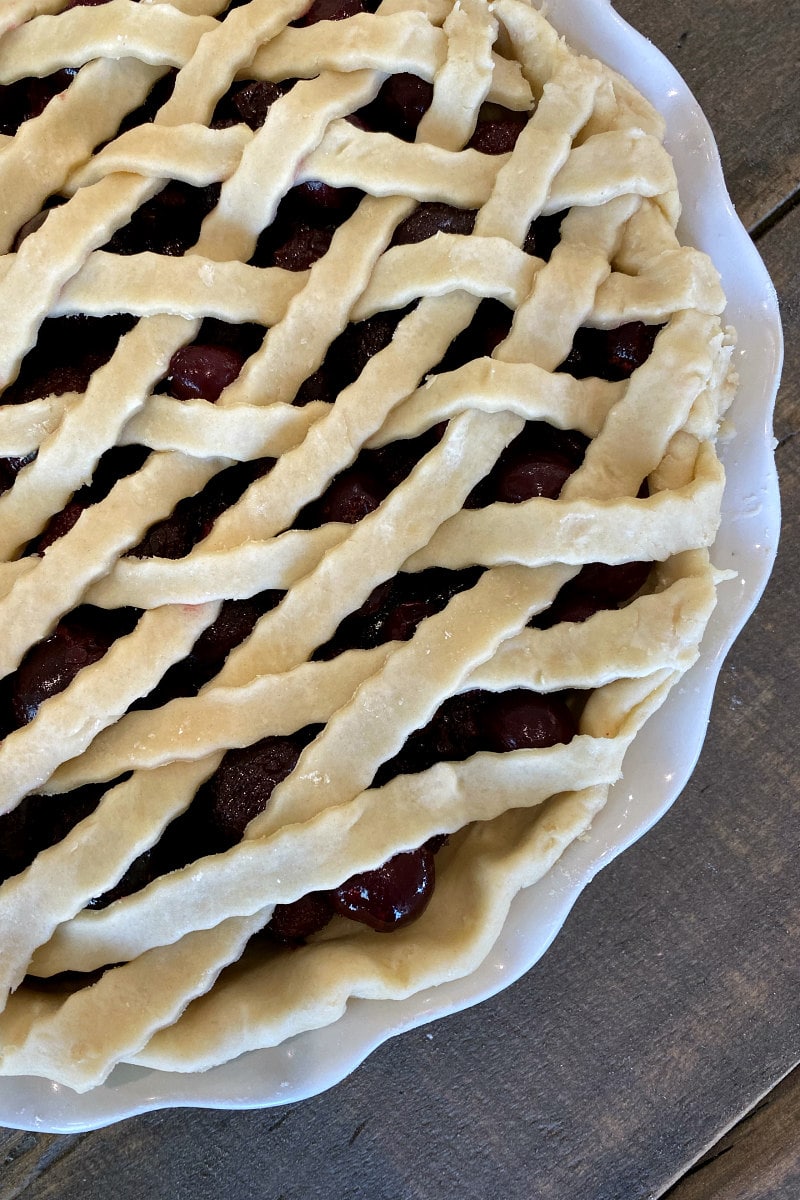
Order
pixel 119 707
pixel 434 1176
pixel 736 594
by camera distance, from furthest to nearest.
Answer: pixel 434 1176
pixel 736 594
pixel 119 707

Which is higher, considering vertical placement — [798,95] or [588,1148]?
[798,95]

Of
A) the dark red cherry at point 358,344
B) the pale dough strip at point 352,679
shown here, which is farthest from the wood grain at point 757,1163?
the dark red cherry at point 358,344

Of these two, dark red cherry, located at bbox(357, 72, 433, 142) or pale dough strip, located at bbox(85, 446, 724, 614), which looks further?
dark red cherry, located at bbox(357, 72, 433, 142)

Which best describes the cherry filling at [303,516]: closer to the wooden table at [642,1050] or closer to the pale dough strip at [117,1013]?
the pale dough strip at [117,1013]

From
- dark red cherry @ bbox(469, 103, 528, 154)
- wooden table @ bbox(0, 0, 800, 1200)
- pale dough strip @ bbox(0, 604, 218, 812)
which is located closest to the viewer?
pale dough strip @ bbox(0, 604, 218, 812)

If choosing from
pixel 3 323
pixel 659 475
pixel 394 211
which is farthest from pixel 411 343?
pixel 3 323

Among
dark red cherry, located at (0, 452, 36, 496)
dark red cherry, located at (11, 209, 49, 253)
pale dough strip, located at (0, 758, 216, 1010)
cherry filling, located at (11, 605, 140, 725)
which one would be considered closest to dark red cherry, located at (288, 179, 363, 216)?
dark red cherry, located at (11, 209, 49, 253)

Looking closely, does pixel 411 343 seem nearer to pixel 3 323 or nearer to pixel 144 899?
pixel 3 323

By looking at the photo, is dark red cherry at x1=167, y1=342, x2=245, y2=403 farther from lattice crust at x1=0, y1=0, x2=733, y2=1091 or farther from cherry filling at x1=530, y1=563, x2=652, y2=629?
cherry filling at x1=530, y1=563, x2=652, y2=629
